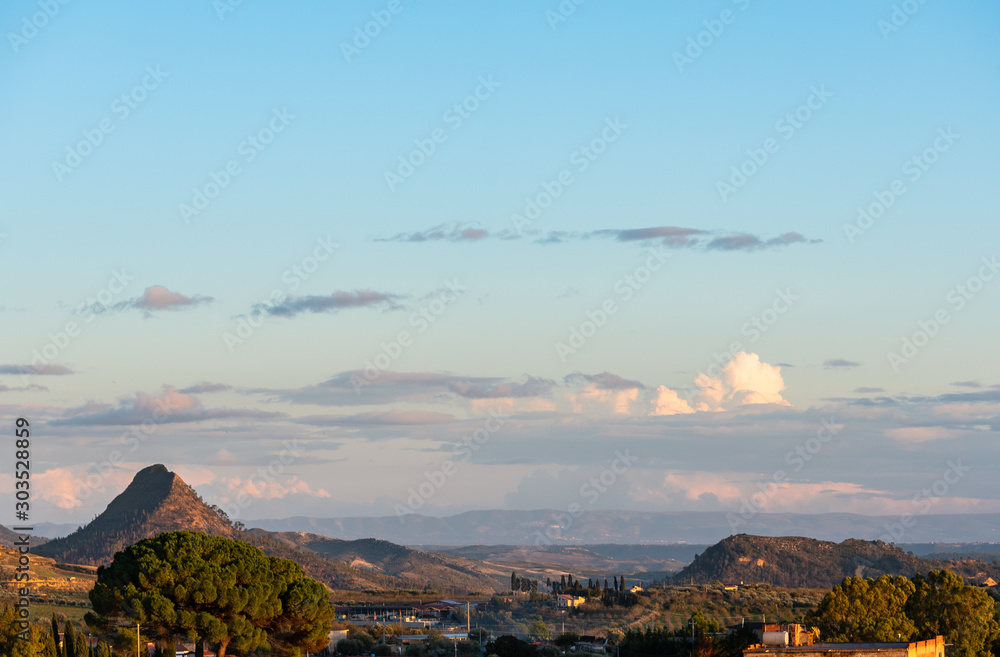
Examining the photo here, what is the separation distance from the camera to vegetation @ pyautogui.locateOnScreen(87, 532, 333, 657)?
77.6 metres

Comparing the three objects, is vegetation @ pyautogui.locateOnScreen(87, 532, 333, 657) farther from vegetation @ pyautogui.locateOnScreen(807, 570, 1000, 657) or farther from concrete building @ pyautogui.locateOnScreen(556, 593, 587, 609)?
concrete building @ pyautogui.locateOnScreen(556, 593, 587, 609)

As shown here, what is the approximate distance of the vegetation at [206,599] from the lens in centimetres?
7762

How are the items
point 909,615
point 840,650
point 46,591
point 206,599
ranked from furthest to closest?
1. point 46,591
2. point 909,615
3. point 206,599
4. point 840,650

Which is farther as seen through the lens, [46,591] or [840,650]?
[46,591]

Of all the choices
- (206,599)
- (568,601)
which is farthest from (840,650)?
(568,601)

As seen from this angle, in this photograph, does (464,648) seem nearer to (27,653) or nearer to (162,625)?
(162,625)

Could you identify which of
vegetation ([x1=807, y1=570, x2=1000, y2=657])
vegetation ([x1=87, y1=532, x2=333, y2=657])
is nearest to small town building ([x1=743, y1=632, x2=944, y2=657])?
vegetation ([x1=807, y1=570, x2=1000, y2=657])

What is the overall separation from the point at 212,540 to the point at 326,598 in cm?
805

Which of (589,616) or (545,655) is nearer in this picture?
(545,655)

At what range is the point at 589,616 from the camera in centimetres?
16812

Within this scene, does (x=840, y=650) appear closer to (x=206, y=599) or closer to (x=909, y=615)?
(x=206, y=599)

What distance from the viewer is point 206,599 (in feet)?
256

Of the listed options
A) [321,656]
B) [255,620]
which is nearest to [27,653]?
[255,620]

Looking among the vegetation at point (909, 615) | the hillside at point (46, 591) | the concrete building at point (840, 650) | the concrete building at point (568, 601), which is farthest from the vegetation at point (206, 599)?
the concrete building at point (568, 601)
